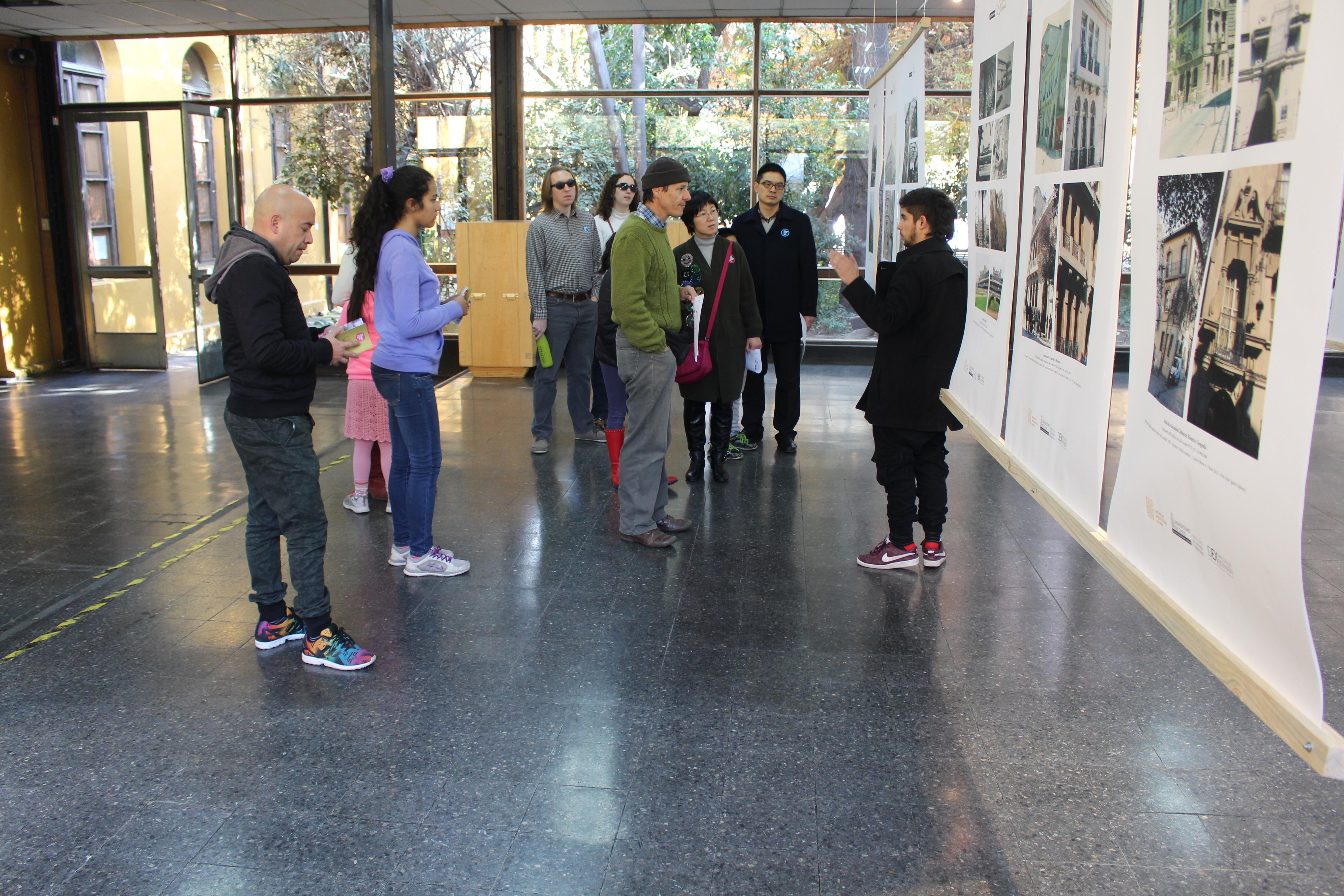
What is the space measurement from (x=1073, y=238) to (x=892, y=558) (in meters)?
2.07

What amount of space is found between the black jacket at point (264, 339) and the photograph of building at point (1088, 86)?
7.56 ft

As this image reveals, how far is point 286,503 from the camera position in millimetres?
3348

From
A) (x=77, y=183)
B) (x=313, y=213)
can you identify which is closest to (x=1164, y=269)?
(x=313, y=213)

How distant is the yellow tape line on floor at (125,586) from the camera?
359cm

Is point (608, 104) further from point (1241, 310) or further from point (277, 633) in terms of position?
point (1241, 310)

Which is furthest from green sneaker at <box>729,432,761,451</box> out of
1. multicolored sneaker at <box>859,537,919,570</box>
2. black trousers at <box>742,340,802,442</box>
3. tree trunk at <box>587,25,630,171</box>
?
tree trunk at <box>587,25,630,171</box>

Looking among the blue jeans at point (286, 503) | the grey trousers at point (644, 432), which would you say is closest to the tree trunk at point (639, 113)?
the grey trousers at point (644, 432)

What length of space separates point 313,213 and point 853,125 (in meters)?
7.75

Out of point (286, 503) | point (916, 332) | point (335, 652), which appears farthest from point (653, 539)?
point (286, 503)

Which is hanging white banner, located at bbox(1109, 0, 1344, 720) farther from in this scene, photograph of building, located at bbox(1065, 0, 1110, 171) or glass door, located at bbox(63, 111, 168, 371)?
glass door, located at bbox(63, 111, 168, 371)

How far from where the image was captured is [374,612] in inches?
155

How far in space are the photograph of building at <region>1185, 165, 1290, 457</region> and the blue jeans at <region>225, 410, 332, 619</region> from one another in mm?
2618

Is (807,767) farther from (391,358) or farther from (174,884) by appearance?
(391,358)

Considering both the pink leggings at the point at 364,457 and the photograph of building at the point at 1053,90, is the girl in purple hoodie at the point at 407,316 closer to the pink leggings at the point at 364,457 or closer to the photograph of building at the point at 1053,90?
the pink leggings at the point at 364,457
